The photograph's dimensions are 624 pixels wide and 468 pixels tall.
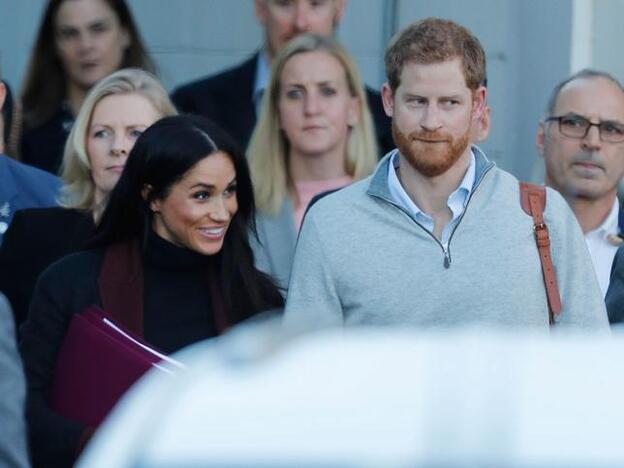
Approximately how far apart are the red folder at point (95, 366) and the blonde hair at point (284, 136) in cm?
162

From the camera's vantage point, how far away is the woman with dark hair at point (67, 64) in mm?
7367

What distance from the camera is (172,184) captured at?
5.48 meters

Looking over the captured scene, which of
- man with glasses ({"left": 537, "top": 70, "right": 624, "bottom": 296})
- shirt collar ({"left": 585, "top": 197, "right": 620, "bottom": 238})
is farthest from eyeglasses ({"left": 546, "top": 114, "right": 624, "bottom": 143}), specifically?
shirt collar ({"left": 585, "top": 197, "right": 620, "bottom": 238})

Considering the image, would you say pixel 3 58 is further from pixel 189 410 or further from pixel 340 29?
pixel 189 410

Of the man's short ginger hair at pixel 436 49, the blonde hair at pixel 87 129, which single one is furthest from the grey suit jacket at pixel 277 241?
the man's short ginger hair at pixel 436 49

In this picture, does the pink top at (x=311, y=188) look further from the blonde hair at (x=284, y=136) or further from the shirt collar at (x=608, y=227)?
the shirt collar at (x=608, y=227)

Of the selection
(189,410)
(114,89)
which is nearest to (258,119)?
(114,89)

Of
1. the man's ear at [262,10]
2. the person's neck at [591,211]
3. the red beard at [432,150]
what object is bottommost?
the person's neck at [591,211]

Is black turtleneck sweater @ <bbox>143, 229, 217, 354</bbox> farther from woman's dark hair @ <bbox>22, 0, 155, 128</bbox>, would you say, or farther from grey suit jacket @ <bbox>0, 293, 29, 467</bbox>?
woman's dark hair @ <bbox>22, 0, 155, 128</bbox>

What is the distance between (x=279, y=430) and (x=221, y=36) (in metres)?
7.11

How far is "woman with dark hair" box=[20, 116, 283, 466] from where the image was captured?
5.21 m

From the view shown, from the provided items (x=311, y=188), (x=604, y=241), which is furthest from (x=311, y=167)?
(x=604, y=241)

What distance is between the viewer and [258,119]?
23.1 feet

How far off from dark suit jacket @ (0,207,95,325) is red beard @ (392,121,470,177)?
123cm
